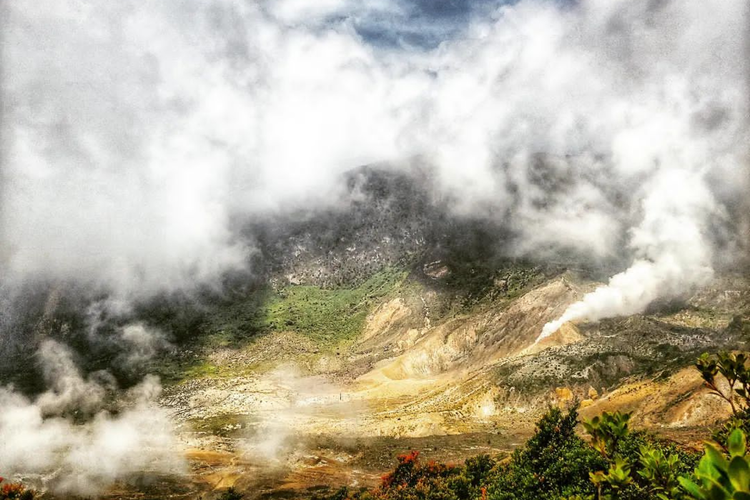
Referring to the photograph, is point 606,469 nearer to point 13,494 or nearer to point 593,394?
point 13,494

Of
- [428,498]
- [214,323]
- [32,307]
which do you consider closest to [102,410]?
[214,323]

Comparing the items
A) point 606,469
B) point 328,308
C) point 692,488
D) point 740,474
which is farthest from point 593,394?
point 328,308

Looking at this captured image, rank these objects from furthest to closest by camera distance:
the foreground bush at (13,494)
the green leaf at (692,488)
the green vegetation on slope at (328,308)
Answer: the green vegetation on slope at (328,308)
the foreground bush at (13,494)
the green leaf at (692,488)

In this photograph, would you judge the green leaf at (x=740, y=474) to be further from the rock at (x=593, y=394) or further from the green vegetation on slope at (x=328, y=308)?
the green vegetation on slope at (x=328, y=308)

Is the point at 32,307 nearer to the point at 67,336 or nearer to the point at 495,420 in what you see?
the point at 67,336

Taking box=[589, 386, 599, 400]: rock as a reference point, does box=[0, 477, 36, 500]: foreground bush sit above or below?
above

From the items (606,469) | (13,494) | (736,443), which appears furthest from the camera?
(606,469)

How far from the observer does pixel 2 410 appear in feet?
309

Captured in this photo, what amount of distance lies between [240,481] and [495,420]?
4192 centimetres

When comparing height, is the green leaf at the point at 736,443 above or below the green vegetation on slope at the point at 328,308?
below

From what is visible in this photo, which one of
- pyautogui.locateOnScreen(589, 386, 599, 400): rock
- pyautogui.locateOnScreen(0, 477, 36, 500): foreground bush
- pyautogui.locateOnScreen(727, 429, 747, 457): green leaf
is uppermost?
pyautogui.locateOnScreen(0, 477, 36, 500): foreground bush

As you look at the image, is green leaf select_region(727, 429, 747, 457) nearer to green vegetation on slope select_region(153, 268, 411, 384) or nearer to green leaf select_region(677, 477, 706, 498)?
green leaf select_region(677, 477, 706, 498)

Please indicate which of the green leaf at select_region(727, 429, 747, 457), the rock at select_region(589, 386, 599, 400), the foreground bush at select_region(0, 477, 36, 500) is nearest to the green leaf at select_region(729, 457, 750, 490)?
the green leaf at select_region(727, 429, 747, 457)

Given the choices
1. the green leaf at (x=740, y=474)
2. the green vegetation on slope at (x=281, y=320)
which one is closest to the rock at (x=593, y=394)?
the green vegetation on slope at (x=281, y=320)
